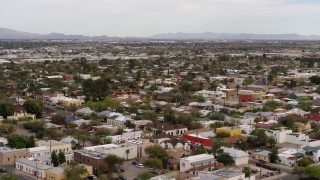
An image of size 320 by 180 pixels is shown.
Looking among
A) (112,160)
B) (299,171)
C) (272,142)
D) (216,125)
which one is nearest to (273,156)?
(272,142)

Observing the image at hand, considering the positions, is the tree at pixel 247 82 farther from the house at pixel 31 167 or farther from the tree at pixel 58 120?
the house at pixel 31 167

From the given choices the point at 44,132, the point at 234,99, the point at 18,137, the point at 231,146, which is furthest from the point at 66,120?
the point at 234,99

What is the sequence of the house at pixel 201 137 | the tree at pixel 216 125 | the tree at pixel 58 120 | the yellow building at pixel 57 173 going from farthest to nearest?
the tree at pixel 58 120 < the tree at pixel 216 125 < the house at pixel 201 137 < the yellow building at pixel 57 173

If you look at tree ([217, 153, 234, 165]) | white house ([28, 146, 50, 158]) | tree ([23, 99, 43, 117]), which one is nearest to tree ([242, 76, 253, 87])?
tree ([23, 99, 43, 117])

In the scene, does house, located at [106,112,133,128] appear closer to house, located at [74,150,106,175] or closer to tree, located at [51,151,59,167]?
house, located at [74,150,106,175]

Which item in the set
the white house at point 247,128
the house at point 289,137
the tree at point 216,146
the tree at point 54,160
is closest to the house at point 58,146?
the tree at point 54,160

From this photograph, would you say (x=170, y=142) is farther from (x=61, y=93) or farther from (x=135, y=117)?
(x=61, y=93)
